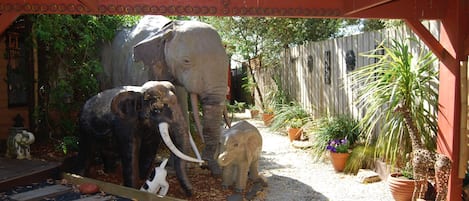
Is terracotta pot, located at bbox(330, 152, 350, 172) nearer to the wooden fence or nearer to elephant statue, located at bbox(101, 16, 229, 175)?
the wooden fence

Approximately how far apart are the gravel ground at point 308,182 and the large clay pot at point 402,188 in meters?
0.26

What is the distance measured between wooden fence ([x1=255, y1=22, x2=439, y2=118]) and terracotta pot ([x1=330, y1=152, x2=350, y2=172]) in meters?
1.01

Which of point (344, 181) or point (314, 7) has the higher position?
point (314, 7)

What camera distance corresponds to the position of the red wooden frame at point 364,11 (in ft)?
12.0

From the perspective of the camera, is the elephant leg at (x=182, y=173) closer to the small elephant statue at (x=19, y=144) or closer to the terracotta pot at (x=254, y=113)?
the small elephant statue at (x=19, y=144)

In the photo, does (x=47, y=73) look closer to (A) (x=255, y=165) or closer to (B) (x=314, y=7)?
(A) (x=255, y=165)

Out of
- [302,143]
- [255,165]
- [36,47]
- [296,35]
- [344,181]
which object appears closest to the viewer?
[255,165]

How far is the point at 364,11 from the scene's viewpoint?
3.84 m

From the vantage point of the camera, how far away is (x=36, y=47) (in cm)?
594

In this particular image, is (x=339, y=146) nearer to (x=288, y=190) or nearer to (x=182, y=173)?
(x=288, y=190)

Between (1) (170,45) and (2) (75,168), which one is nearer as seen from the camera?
(2) (75,168)

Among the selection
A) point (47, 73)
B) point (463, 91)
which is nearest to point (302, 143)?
point (463, 91)

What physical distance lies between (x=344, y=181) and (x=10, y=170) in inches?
155

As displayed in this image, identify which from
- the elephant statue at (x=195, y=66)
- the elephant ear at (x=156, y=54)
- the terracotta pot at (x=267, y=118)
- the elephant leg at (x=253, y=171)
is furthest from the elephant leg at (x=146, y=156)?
the terracotta pot at (x=267, y=118)
